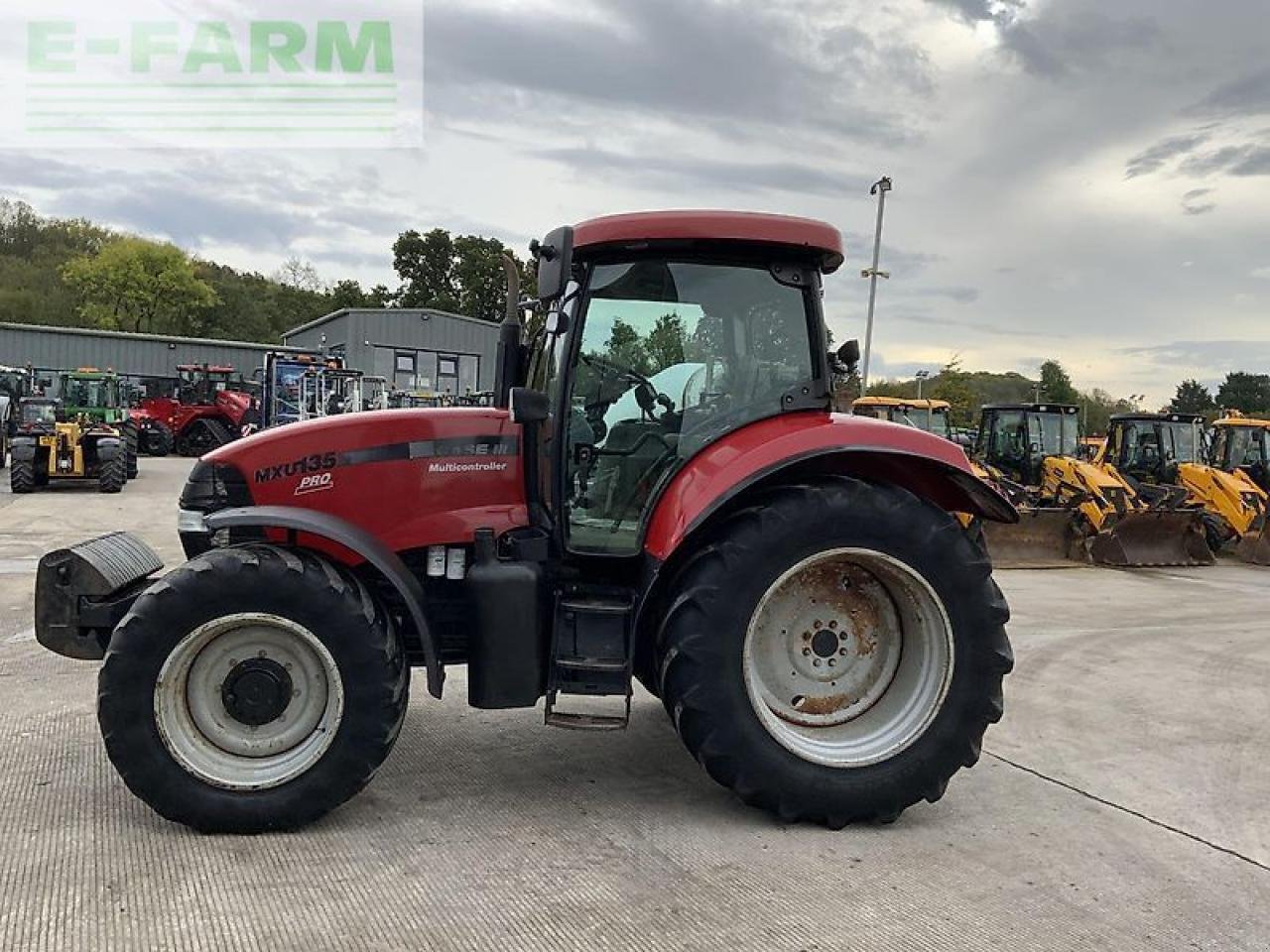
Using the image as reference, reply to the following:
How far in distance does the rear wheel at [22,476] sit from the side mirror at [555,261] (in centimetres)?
1553

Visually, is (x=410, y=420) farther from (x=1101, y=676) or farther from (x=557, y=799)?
(x=1101, y=676)

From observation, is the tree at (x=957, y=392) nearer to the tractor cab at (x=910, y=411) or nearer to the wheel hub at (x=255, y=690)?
the tractor cab at (x=910, y=411)

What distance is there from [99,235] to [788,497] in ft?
250

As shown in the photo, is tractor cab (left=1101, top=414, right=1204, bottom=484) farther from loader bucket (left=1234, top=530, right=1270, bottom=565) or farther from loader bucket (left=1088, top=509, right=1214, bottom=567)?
loader bucket (left=1088, top=509, right=1214, bottom=567)

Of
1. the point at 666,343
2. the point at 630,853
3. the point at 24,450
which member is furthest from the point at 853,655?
the point at 24,450

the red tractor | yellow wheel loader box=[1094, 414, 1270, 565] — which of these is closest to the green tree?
yellow wheel loader box=[1094, 414, 1270, 565]

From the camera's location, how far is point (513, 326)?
13.9 ft

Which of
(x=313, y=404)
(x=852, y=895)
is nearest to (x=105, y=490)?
(x=313, y=404)

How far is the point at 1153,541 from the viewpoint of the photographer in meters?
12.7

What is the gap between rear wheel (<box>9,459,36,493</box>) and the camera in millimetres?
16016

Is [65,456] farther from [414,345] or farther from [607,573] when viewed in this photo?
[414,345]

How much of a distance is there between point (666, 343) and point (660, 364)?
0.28 ft

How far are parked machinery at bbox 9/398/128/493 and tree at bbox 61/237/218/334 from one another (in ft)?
147

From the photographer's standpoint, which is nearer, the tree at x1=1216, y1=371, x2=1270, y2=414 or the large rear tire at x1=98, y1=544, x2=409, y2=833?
the large rear tire at x1=98, y1=544, x2=409, y2=833
